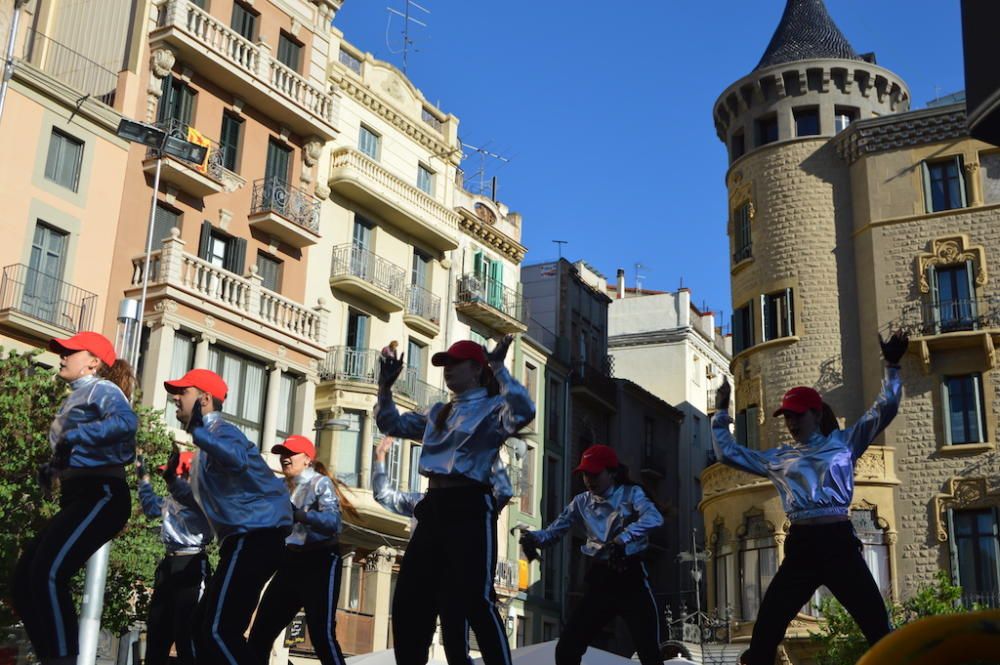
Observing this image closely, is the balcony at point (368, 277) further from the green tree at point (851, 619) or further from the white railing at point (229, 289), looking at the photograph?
the green tree at point (851, 619)

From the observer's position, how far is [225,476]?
8070mm

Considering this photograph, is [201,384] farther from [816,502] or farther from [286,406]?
[286,406]

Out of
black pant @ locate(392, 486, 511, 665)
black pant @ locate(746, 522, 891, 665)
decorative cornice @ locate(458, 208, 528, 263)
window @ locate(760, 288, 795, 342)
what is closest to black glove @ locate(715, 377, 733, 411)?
black pant @ locate(746, 522, 891, 665)

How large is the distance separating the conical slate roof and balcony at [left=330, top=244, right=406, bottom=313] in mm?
14336

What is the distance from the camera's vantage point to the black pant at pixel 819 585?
8.31m

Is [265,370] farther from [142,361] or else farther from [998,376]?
[998,376]

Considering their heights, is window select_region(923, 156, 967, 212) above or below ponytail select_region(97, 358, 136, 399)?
above

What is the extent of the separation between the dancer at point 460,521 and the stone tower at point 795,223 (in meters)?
32.0

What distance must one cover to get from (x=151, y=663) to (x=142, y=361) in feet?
72.2

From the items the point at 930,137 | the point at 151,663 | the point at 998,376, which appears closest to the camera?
the point at 151,663

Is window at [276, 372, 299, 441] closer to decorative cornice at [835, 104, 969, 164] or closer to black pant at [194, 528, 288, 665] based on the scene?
decorative cornice at [835, 104, 969, 164]

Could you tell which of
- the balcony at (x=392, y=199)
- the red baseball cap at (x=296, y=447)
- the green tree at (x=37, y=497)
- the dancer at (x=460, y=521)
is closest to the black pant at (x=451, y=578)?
the dancer at (x=460, y=521)

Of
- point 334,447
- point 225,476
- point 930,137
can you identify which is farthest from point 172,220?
point 225,476

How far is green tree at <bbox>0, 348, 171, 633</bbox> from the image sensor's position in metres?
20.4
